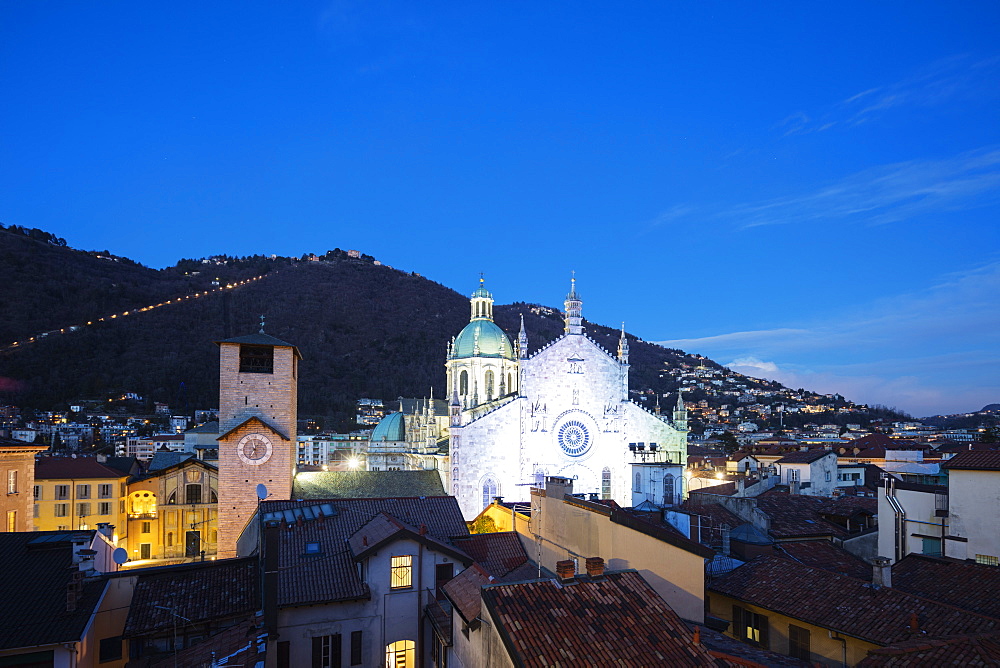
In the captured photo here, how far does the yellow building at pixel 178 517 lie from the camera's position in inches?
1863

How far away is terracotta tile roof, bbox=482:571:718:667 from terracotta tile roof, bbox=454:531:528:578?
27.9 feet

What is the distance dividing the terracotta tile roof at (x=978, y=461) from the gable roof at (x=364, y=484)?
98.3ft

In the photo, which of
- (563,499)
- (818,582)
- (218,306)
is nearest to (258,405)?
(563,499)

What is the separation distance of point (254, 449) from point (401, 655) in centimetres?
1970

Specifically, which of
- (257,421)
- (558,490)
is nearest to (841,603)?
(558,490)

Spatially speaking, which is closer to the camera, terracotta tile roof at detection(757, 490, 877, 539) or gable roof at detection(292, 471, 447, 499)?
terracotta tile roof at detection(757, 490, 877, 539)

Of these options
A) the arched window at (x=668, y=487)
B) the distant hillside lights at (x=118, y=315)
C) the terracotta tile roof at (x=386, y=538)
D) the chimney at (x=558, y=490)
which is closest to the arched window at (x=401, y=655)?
the terracotta tile roof at (x=386, y=538)

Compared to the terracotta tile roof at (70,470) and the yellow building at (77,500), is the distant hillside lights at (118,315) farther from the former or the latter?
the yellow building at (77,500)

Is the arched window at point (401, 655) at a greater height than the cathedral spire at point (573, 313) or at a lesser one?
lesser

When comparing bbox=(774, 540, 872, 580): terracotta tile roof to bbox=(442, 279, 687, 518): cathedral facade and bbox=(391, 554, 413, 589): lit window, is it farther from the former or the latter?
bbox=(442, 279, 687, 518): cathedral facade

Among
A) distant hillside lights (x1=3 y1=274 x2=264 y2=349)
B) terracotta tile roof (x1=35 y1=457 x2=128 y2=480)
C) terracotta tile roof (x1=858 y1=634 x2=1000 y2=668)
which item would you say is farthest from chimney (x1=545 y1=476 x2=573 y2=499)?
distant hillside lights (x1=3 y1=274 x2=264 y2=349)

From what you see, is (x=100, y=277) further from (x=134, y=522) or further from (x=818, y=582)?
(x=818, y=582)

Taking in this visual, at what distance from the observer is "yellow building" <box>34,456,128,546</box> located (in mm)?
47062

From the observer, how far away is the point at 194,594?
63.9 ft
